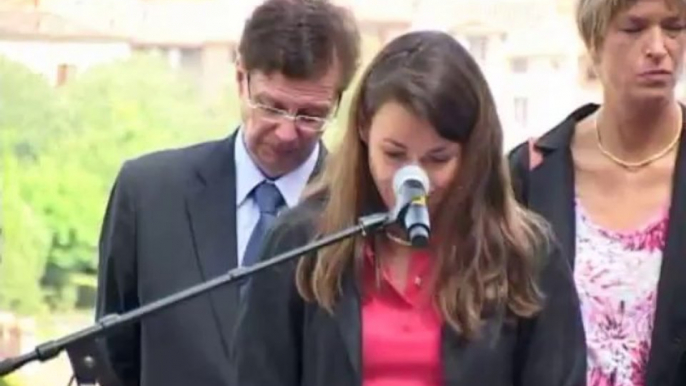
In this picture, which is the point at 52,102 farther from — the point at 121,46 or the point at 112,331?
the point at 112,331

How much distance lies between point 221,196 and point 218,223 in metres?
0.05

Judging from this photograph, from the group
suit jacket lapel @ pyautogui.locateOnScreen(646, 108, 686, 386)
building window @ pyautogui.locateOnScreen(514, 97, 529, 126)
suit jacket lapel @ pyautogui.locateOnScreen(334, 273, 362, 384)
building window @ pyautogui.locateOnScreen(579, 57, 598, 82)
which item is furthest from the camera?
building window @ pyautogui.locateOnScreen(514, 97, 529, 126)

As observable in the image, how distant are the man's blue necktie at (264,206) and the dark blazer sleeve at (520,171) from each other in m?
0.35

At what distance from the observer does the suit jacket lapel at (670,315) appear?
7.15 ft

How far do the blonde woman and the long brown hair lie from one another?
31 cm

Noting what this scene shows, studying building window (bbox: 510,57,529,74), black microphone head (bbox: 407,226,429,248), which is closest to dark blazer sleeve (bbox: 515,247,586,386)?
black microphone head (bbox: 407,226,429,248)

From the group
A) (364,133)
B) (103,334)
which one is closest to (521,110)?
(364,133)

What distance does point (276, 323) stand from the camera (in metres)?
1.92

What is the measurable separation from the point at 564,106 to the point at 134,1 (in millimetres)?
897

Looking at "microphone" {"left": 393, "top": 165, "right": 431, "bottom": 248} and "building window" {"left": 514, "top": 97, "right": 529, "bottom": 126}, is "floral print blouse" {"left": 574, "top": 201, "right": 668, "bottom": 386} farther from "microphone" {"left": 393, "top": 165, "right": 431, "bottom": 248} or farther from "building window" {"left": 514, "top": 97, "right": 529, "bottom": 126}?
"building window" {"left": 514, "top": 97, "right": 529, "bottom": 126}

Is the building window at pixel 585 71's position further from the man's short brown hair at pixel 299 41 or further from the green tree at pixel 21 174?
the green tree at pixel 21 174

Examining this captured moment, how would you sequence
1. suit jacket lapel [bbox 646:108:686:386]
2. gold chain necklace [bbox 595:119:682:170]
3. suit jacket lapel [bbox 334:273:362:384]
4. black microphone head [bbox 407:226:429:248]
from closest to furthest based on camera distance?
black microphone head [bbox 407:226:429:248] → suit jacket lapel [bbox 334:273:362:384] → suit jacket lapel [bbox 646:108:686:386] → gold chain necklace [bbox 595:119:682:170]

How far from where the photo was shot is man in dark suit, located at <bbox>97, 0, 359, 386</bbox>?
225 cm

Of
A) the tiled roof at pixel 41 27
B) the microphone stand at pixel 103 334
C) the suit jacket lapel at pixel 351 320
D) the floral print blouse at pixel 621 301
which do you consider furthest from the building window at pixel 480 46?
the microphone stand at pixel 103 334
